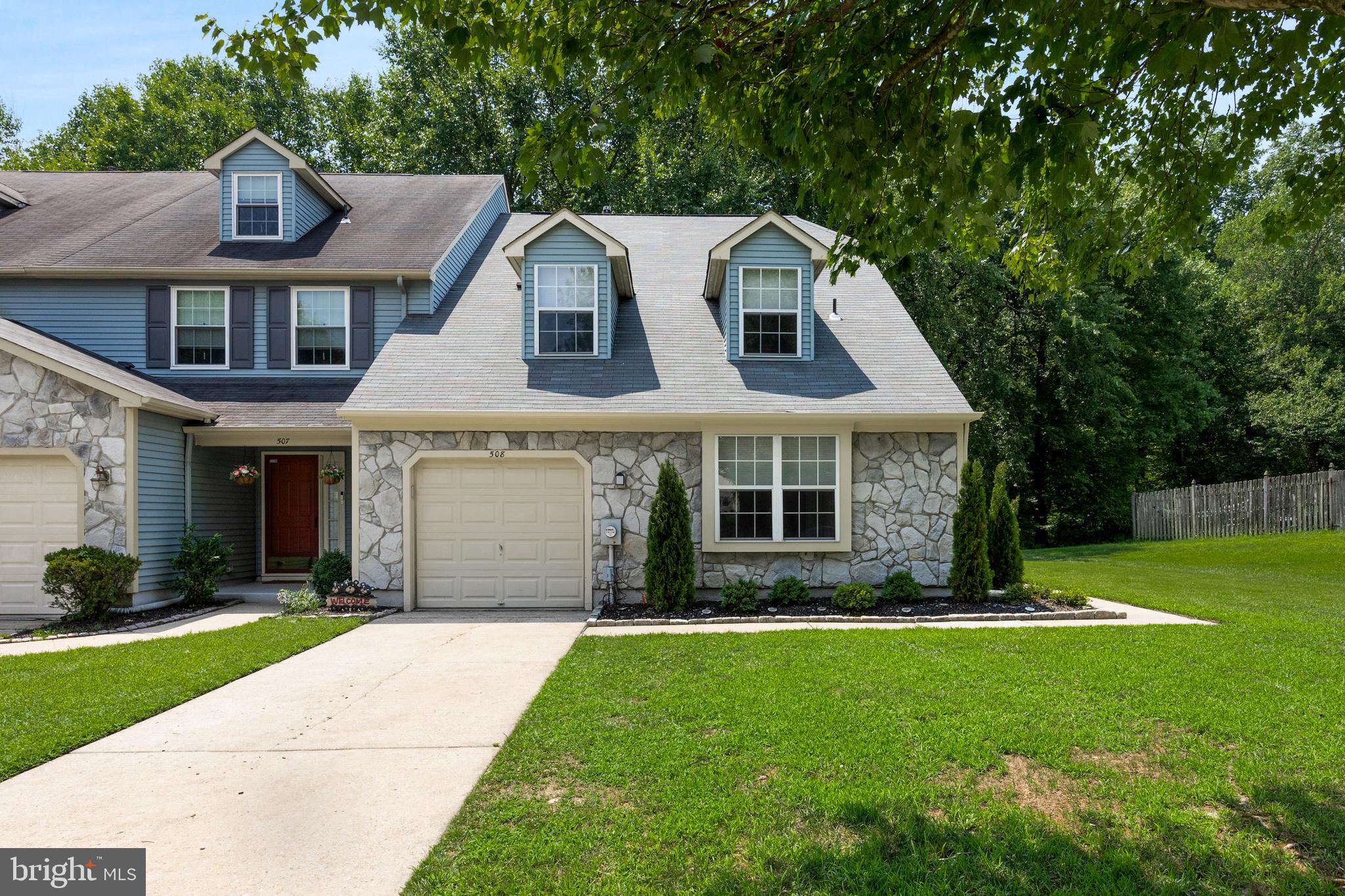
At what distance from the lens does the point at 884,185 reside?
480 cm

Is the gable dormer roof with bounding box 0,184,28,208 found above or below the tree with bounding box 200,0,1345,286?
above

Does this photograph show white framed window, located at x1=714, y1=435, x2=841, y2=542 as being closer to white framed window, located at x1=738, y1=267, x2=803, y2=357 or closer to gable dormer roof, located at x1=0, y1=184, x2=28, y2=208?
white framed window, located at x1=738, y1=267, x2=803, y2=357

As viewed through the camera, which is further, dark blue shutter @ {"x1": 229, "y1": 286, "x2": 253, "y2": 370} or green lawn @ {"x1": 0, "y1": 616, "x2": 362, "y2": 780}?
dark blue shutter @ {"x1": 229, "y1": 286, "x2": 253, "y2": 370}

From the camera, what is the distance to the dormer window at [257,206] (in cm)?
1511

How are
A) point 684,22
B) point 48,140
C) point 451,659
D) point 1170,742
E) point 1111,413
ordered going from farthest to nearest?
point 48,140, point 1111,413, point 451,659, point 1170,742, point 684,22

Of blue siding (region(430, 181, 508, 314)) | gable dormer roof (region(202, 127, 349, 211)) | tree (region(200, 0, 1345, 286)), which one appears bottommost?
tree (region(200, 0, 1345, 286))

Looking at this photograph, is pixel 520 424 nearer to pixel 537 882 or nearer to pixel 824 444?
pixel 824 444

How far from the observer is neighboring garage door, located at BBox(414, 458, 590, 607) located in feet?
38.3

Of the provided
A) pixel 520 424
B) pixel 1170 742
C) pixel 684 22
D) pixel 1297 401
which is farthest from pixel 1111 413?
pixel 684 22

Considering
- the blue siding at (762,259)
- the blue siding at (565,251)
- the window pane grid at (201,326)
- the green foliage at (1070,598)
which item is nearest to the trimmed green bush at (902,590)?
the green foliage at (1070,598)

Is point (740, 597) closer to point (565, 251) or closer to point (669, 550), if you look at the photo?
point (669, 550)

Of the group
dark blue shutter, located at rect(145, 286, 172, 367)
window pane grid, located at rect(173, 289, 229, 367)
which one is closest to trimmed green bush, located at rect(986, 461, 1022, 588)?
window pane grid, located at rect(173, 289, 229, 367)

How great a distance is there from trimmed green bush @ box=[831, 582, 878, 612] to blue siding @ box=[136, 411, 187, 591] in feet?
31.6

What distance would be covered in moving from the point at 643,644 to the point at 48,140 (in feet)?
109
